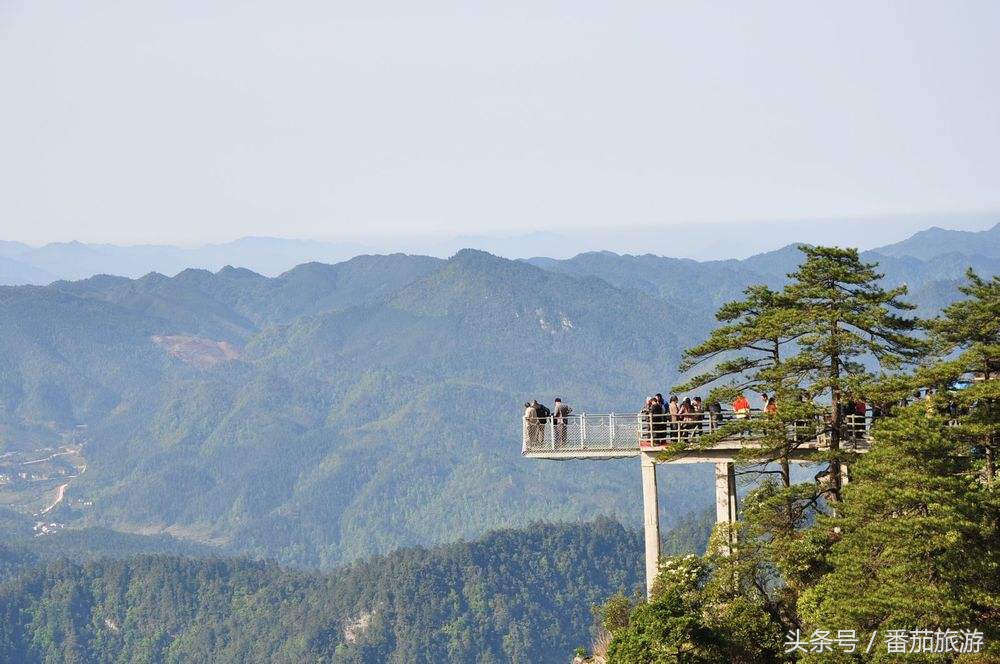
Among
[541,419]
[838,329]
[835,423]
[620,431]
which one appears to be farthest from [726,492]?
[838,329]

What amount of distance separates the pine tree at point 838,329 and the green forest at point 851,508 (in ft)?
0.22

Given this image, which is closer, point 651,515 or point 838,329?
point 838,329

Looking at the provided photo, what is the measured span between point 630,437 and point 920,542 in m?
16.2

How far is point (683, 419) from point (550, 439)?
17.8ft

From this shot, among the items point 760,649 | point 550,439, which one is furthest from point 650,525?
point 760,649

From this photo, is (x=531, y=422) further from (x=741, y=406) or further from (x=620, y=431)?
(x=741, y=406)

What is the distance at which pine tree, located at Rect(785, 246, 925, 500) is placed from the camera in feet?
178

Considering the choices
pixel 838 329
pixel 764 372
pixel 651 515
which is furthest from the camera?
pixel 651 515

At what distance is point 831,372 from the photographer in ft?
179

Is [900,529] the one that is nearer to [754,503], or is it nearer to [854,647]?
[854,647]

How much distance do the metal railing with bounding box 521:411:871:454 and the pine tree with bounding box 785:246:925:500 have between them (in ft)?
9.31

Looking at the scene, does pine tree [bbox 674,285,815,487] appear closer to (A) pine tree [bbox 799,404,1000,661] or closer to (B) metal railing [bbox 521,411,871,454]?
(B) metal railing [bbox 521,411,871,454]

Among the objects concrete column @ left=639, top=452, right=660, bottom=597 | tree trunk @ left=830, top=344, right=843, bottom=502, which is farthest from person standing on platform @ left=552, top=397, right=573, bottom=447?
tree trunk @ left=830, top=344, right=843, bottom=502

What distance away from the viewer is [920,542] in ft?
157
